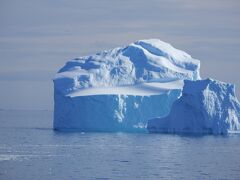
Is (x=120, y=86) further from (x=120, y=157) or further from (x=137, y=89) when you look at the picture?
(x=120, y=157)

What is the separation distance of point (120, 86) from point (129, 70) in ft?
5.85

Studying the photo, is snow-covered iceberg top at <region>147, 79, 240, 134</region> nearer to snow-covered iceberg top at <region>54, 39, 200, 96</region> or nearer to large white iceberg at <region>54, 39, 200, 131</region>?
large white iceberg at <region>54, 39, 200, 131</region>

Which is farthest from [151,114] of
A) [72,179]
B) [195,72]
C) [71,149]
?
[72,179]

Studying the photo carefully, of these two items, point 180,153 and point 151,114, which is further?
point 151,114

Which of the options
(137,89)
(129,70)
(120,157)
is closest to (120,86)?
(137,89)

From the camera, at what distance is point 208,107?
64250 mm

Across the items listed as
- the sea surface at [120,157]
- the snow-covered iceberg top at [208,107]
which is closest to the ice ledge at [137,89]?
the sea surface at [120,157]

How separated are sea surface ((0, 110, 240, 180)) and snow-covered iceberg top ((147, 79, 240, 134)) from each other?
125 centimetres

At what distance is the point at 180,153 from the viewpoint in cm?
5266

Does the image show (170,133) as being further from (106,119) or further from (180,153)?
(180,153)

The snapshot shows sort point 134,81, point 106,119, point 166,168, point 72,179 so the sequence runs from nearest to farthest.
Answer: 1. point 72,179
2. point 166,168
3. point 106,119
4. point 134,81

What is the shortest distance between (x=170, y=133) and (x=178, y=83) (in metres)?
4.38

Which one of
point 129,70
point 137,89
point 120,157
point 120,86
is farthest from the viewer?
point 129,70

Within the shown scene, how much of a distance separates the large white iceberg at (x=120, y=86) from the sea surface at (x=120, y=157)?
6.18 ft
